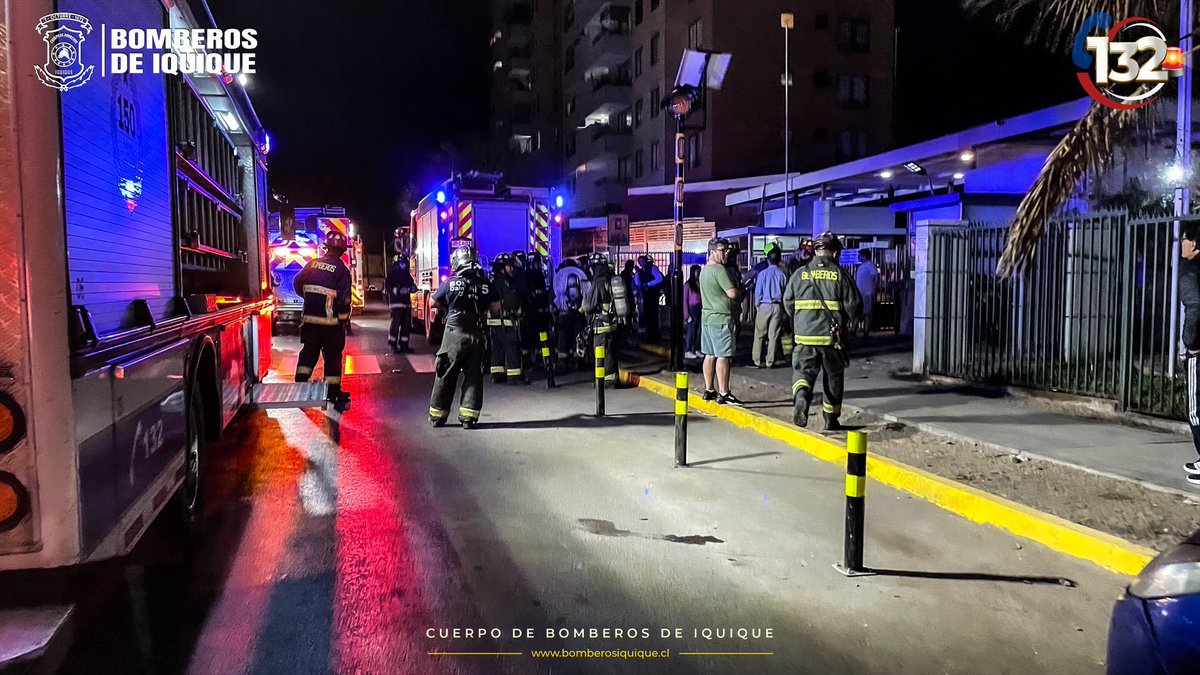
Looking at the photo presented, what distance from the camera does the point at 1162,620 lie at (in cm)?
235

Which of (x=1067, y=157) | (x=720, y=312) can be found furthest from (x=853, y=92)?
(x=720, y=312)

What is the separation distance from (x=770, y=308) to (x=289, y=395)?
7.45 m

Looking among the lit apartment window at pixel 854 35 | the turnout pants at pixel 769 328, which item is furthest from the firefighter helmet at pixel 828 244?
the lit apartment window at pixel 854 35

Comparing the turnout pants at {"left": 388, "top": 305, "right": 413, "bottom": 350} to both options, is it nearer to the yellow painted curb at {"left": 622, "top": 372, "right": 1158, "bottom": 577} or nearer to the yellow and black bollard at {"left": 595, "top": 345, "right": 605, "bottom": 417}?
the yellow and black bollard at {"left": 595, "top": 345, "right": 605, "bottom": 417}

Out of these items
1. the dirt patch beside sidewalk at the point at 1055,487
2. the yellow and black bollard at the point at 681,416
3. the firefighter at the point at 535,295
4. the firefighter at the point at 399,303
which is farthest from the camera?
the firefighter at the point at 399,303

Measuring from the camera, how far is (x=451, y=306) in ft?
28.2

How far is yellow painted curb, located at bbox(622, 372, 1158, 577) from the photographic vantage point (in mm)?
4723

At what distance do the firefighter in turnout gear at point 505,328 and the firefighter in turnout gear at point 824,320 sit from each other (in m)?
4.79

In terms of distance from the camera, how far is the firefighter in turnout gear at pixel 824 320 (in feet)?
25.8

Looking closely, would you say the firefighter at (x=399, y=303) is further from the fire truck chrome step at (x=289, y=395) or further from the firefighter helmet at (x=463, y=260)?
the firefighter helmet at (x=463, y=260)

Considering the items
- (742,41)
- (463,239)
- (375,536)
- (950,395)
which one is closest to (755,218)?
(742,41)

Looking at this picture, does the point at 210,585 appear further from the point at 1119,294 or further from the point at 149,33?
the point at 1119,294

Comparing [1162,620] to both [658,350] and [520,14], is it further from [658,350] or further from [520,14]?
[520,14]

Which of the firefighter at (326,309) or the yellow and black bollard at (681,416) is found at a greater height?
the firefighter at (326,309)
